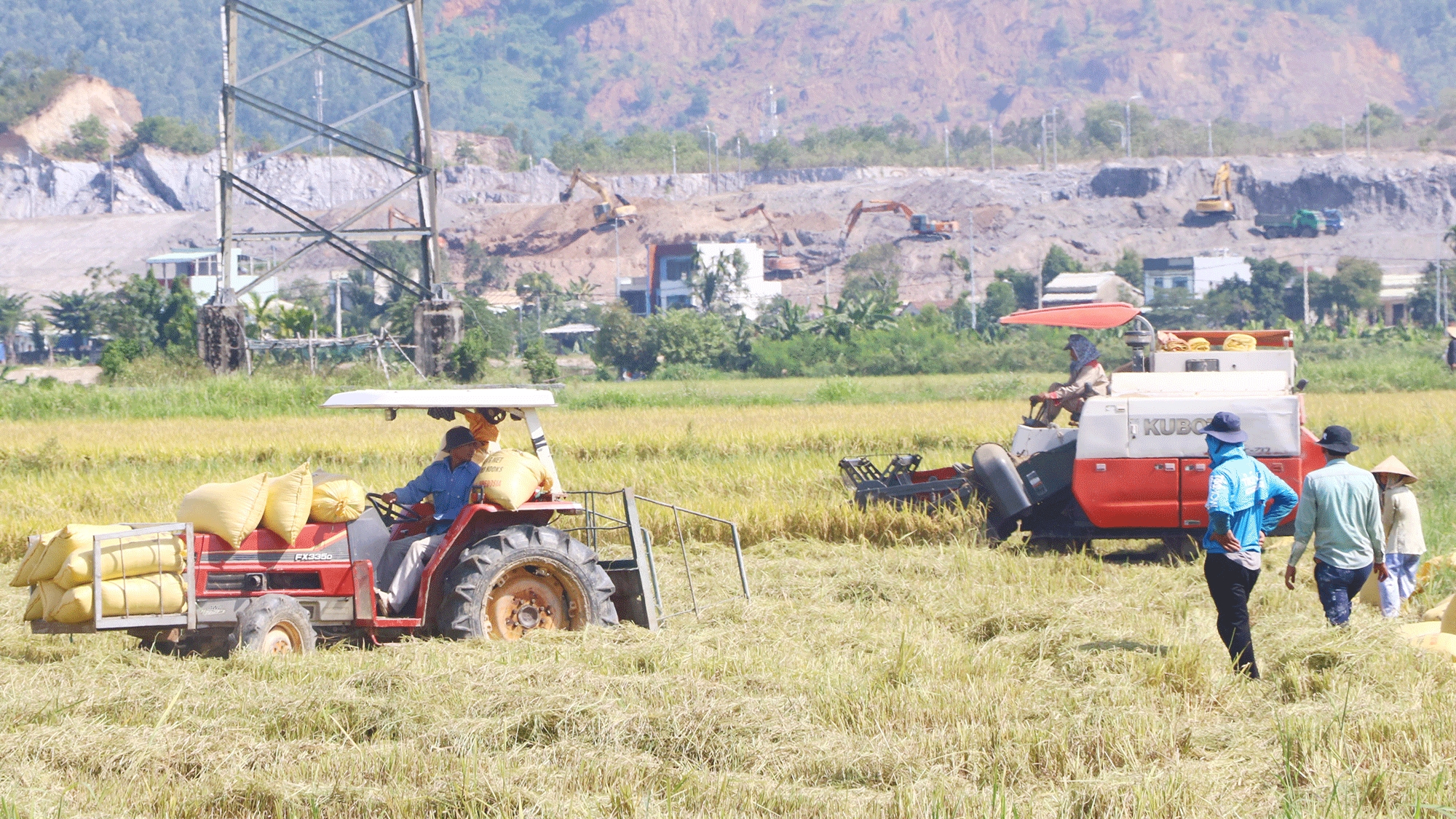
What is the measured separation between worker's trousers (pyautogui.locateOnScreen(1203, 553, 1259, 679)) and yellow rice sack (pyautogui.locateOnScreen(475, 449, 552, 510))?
150 inches

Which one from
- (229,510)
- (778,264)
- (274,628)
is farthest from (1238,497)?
(778,264)

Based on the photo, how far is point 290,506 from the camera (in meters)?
8.44

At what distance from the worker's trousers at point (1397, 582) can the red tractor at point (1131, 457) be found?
84.2 inches

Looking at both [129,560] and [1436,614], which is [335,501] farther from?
[1436,614]

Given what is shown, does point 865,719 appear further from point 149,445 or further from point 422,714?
point 149,445

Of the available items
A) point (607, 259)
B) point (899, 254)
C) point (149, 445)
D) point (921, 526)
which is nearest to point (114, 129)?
point (607, 259)

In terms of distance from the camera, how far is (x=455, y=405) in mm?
8633

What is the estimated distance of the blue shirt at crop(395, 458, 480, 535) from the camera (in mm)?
9070

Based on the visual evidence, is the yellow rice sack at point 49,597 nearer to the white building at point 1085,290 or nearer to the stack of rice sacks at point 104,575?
the stack of rice sacks at point 104,575

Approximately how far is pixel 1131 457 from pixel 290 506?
7.00 metres

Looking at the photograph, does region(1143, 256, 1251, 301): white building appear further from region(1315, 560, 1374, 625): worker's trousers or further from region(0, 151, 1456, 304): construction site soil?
region(1315, 560, 1374, 625): worker's trousers

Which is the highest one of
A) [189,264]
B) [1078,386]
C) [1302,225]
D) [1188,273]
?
[1302,225]

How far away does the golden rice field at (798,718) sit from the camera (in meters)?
5.95

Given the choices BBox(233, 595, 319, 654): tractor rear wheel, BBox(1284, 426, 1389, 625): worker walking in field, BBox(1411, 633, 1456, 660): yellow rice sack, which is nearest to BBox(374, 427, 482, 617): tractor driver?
BBox(233, 595, 319, 654): tractor rear wheel
